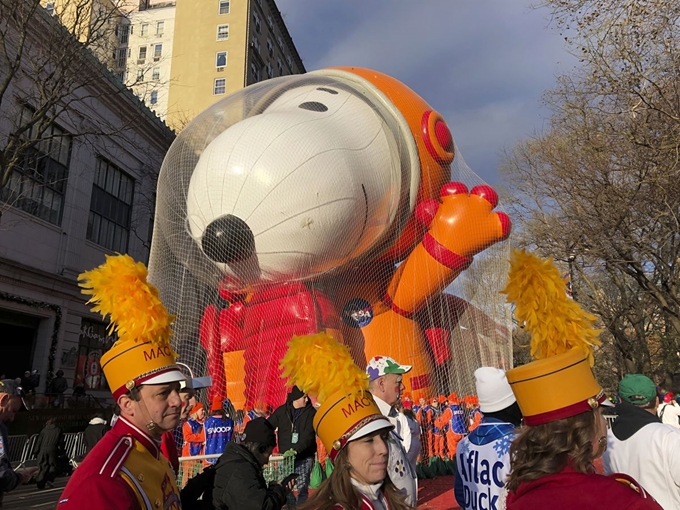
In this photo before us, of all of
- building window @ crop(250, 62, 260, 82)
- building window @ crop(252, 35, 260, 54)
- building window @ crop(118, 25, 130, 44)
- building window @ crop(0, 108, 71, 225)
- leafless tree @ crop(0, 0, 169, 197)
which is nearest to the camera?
leafless tree @ crop(0, 0, 169, 197)

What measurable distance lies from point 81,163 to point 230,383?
553 inches

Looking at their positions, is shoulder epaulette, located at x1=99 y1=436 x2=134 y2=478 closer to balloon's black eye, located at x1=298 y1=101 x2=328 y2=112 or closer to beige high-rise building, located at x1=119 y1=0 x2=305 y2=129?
balloon's black eye, located at x1=298 y1=101 x2=328 y2=112

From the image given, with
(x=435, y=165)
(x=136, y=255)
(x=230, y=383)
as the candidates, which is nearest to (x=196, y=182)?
(x=230, y=383)

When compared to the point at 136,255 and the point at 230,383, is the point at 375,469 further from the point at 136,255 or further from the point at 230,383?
the point at 136,255

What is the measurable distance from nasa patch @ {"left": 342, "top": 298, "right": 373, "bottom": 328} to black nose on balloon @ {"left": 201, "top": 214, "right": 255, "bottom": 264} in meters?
2.13

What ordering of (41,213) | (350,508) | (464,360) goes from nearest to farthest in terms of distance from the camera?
(350,508) → (464,360) → (41,213)

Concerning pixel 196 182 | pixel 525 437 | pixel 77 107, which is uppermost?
pixel 77 107

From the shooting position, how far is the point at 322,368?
8.57 ft

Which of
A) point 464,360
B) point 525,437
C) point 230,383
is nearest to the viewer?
point 525,437

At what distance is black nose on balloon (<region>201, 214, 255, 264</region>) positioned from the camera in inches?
301

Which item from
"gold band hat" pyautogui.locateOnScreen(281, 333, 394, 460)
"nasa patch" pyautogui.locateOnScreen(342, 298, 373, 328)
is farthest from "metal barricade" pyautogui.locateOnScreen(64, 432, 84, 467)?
"gold band hat" pyautogui.locateOnScreen(281, 333, 394, 460)

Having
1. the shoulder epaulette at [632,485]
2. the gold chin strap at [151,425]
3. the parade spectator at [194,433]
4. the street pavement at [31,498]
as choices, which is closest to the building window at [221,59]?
the street pavement at [31,498]

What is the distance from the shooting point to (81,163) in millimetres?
19484

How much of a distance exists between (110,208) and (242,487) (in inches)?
807
